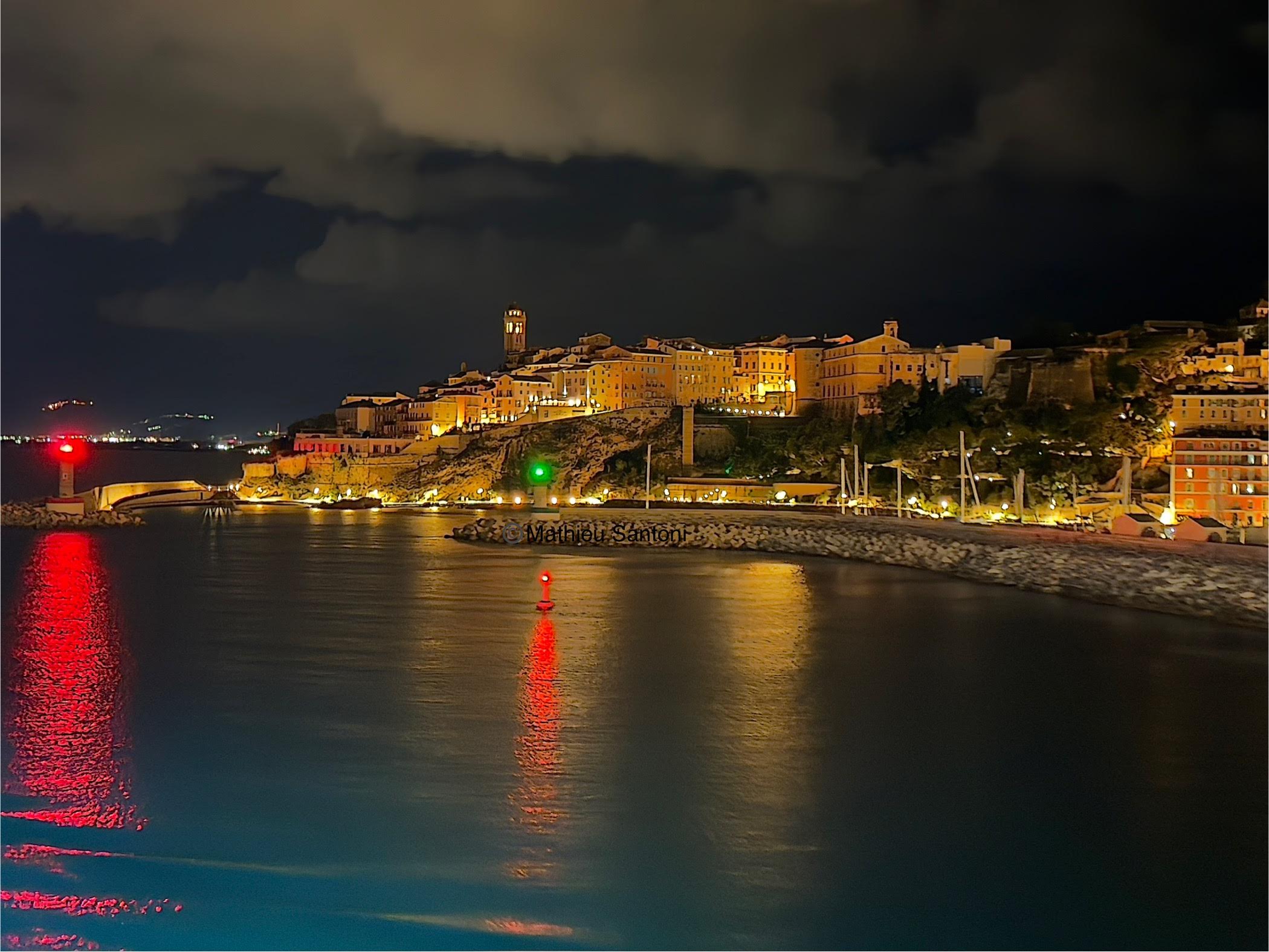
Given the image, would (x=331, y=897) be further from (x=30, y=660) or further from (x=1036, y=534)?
(x=1036, y=534)

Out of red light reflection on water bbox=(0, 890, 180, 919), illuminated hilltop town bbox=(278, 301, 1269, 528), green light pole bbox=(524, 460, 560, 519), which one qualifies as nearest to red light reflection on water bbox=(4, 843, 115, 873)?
red light reflection on water bbox=(0, 890, 180, 919)

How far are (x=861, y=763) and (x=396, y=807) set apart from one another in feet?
10.9

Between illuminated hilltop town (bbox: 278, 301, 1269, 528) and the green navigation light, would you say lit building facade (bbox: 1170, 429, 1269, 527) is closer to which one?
illuminated hilltop town (bbox: 278, 301, 1269, 528)

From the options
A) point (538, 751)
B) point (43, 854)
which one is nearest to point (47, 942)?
point (43, 854)

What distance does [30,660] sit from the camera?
1045 cm

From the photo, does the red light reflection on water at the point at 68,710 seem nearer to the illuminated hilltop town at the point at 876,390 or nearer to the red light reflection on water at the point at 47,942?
the red light reflection on water at the point at 47,942

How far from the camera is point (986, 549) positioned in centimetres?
1773

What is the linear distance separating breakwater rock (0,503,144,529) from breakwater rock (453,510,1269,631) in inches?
418

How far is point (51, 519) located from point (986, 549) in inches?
969

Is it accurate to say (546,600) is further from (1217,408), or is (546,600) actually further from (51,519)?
(51,519)

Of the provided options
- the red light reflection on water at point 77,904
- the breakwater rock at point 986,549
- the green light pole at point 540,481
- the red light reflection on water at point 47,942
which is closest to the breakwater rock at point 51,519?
the breakwater rock at point 986,549

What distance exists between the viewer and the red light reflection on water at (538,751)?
577 centimetres

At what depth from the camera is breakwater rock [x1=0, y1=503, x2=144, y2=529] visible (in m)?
27.0

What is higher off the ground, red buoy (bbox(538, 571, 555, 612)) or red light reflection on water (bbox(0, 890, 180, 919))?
red buoy (bbox(538, 571, 555, 612))
